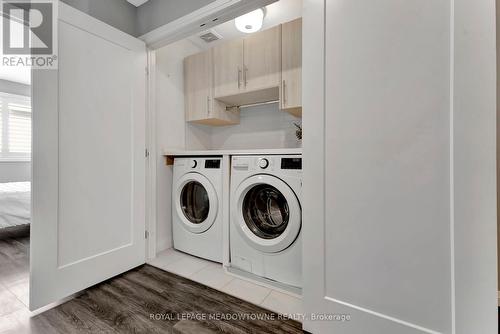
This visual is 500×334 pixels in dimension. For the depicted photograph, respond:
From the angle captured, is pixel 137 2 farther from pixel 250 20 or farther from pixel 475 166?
pixel 475 166

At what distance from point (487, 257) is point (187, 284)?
164 centimetres

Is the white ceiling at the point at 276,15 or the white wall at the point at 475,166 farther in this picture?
the white ceiling at the point at 276,15

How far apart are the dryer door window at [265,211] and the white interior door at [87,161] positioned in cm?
95

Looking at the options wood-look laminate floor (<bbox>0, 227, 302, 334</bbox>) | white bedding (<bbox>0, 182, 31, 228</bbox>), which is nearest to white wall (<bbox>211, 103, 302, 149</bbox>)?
wood-look laminate floor (<bbox>0, 227, 302, 334</bbox>)

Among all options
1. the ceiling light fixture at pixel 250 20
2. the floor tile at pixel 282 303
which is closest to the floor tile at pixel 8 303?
the floor tile at pixel 282 303

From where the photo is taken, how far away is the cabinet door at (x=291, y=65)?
181cm

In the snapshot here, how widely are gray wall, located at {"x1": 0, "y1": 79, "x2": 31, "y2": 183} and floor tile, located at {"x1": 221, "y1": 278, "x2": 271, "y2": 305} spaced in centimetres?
543

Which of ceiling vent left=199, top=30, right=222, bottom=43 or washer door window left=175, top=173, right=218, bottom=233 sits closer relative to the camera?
washer door window left=175, top=173, right=218, bottom=233

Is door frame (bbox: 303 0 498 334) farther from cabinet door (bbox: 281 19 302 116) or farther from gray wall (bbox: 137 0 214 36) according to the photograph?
gray wall (bbox: 137 0 214 36)

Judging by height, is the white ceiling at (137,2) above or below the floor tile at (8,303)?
above

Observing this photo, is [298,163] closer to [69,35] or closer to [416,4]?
[416,4]

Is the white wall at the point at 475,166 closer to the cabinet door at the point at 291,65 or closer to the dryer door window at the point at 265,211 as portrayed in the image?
the dryer door window at the point at 265,211

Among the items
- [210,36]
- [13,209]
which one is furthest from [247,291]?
[13,209]

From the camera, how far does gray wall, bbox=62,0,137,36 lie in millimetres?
1554
